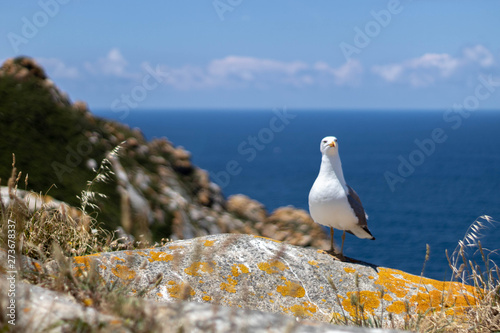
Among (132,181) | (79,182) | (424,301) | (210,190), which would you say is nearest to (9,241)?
(424,301)

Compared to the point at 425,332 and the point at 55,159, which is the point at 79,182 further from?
the point at 425,332

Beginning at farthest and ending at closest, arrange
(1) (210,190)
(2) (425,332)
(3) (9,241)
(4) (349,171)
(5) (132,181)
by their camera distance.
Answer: (4) (349,171)
(1) (210,190)
(5) (132,181)
(3) (9,241)
(2) (425,332)

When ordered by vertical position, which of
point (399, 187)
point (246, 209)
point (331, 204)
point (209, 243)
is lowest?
point (209, 243)

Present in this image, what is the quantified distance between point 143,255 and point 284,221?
33255 millimetres

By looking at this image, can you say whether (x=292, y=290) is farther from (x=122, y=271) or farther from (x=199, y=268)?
(x=122, y=271)

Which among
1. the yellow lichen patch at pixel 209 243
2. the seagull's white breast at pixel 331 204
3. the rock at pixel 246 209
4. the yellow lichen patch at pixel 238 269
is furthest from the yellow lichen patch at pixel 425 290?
the rock at pixel 246 209

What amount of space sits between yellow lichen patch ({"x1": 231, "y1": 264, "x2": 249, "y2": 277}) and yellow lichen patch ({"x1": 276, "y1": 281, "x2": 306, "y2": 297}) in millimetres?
513

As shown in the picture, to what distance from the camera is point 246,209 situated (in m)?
39.7

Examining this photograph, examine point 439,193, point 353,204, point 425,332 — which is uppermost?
point 439,193

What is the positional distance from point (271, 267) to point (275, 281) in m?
0.24

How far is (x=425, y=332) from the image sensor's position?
15.3 feet

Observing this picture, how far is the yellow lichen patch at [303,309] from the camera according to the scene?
5.66 metres

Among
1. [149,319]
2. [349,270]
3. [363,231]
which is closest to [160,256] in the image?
[349,270]

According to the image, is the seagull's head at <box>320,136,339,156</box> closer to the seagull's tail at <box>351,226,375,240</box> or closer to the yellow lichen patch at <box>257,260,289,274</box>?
the seagull's tail at <box>351,226,375,240</box>
